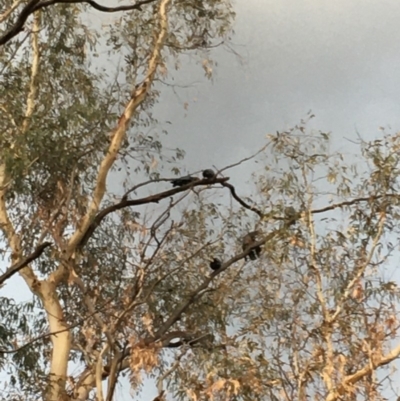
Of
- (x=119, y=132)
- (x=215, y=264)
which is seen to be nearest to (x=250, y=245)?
(x=215, y=264)

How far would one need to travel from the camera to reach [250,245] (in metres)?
4.14

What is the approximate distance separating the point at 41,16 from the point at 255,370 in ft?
10.1

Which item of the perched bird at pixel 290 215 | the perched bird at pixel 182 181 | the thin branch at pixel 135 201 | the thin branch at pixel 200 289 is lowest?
the thin branch at pixel 200 289

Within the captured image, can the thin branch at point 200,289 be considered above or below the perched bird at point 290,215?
below

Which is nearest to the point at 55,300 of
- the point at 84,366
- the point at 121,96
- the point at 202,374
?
the point at 84,366

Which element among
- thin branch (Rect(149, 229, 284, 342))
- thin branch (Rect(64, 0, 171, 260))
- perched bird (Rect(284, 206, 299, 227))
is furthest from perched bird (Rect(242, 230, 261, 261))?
thin branch (Rect(64, 0, 171, 260))

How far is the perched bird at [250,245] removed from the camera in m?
4.12

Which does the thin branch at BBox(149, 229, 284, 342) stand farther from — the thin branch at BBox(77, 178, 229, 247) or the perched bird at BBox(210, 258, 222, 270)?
the thin branch at BBox(77, 178, 229, 247)

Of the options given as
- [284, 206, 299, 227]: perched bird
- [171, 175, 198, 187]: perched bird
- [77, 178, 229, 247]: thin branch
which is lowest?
[284, 206, 299, 227]: perched bird

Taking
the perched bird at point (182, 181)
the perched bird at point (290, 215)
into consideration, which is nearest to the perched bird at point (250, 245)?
the perched bird at point (290, 215)

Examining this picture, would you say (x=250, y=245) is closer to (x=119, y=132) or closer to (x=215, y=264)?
(x=215, y=264)

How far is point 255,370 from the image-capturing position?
11.8 ft

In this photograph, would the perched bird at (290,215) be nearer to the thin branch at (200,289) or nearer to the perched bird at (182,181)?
the thin branch at (200,289)

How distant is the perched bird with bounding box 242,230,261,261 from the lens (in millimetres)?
4125
